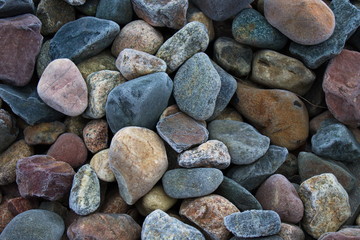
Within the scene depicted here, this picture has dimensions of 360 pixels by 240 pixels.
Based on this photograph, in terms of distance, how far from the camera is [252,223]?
113 cm

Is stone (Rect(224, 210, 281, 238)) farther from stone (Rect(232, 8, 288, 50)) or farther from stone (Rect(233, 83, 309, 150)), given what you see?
stone (Rect(232, 8, 288, 50))

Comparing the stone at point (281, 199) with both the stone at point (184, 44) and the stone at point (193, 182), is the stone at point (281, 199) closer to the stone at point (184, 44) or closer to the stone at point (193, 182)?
the stone at point (193, 182)

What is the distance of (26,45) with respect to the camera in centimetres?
139

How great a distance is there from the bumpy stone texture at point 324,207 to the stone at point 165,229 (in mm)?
376

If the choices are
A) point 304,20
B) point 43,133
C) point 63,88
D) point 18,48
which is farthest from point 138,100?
point 304,20

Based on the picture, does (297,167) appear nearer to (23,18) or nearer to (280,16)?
(280,16)

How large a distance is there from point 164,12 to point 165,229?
76 cm

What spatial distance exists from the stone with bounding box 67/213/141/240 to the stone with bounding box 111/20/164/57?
61 centimetres

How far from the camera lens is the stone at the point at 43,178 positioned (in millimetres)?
1232

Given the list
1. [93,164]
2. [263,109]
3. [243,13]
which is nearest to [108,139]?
[93,164]

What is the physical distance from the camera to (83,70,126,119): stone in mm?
1348

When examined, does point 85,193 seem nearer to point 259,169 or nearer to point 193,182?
point 193,182

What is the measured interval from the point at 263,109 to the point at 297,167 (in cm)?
26

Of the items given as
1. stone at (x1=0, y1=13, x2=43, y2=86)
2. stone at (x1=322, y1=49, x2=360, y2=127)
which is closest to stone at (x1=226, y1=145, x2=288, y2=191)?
stone at (x1=322, y1=49, x2=360, y2=127)
